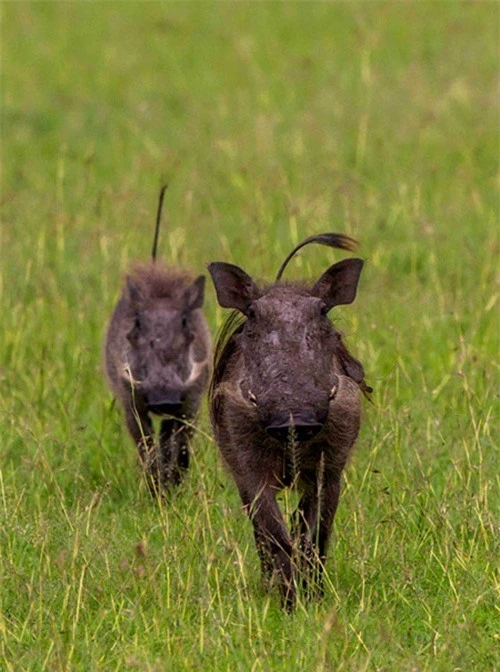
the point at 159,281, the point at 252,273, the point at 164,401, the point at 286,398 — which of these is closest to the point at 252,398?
the point at 286,398

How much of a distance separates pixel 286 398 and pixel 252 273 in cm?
370

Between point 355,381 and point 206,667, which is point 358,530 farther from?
point 206,667

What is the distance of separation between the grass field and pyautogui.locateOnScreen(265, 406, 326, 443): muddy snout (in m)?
0.39

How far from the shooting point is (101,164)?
445 inches

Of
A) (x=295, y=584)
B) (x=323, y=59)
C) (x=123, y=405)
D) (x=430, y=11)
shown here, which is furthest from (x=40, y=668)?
(x=430, y=11)

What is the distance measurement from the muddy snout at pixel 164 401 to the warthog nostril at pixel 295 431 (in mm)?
2034

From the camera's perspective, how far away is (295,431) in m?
4.20

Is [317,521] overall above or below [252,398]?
below

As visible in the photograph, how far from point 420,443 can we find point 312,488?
1.08 meters

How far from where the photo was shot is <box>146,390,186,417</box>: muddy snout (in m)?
6.28

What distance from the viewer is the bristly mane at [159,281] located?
692 centimetres

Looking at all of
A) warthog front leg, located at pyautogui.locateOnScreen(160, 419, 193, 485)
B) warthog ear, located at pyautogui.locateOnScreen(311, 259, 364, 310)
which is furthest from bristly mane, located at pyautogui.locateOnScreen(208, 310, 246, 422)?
warthog front leg, located at pyautogui.locateOnScreen(160, 419, 193, 485)

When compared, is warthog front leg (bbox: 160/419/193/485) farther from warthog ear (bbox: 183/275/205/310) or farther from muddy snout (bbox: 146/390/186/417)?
warthog ear (bbox: 183/275/205/310)

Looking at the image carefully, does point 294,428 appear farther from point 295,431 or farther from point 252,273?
point 252,273
